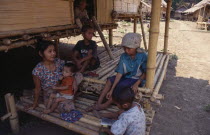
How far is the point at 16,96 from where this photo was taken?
13.9 ft

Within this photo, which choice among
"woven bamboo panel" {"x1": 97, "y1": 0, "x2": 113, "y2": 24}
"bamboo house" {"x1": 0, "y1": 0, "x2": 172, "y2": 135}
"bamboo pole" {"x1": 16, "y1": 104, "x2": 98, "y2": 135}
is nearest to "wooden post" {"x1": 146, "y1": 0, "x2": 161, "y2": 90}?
"bamboo house" {"x1": 0, "y1": 0, "x2": 172, "y2": 135}

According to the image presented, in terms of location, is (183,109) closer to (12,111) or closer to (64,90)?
(64,90)

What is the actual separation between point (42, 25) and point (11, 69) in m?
3.09

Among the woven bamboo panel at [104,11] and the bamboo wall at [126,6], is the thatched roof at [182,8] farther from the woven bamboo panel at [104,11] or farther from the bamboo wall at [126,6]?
the woven bamboo panel at [104,11]

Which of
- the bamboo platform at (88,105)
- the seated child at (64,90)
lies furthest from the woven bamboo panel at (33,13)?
the bamboo platform at (88,105)

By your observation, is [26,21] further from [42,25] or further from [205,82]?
[205,82]

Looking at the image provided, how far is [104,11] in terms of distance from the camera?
552 cm

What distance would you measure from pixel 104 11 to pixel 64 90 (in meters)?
3.48

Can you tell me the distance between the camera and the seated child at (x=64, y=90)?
276 centimetres

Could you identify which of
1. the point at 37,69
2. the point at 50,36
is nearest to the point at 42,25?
the point at 50,36

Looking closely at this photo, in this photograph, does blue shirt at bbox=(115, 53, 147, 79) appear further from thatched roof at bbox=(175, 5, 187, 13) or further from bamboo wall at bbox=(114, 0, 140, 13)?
thatched roof at bbox=(175, 5, 187, 13)

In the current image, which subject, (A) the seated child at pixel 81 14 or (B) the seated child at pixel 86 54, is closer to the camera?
(B) the seated child at pixel 86 54

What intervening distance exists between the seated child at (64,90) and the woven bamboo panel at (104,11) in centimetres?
286

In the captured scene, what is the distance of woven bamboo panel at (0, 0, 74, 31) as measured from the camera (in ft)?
8.64
